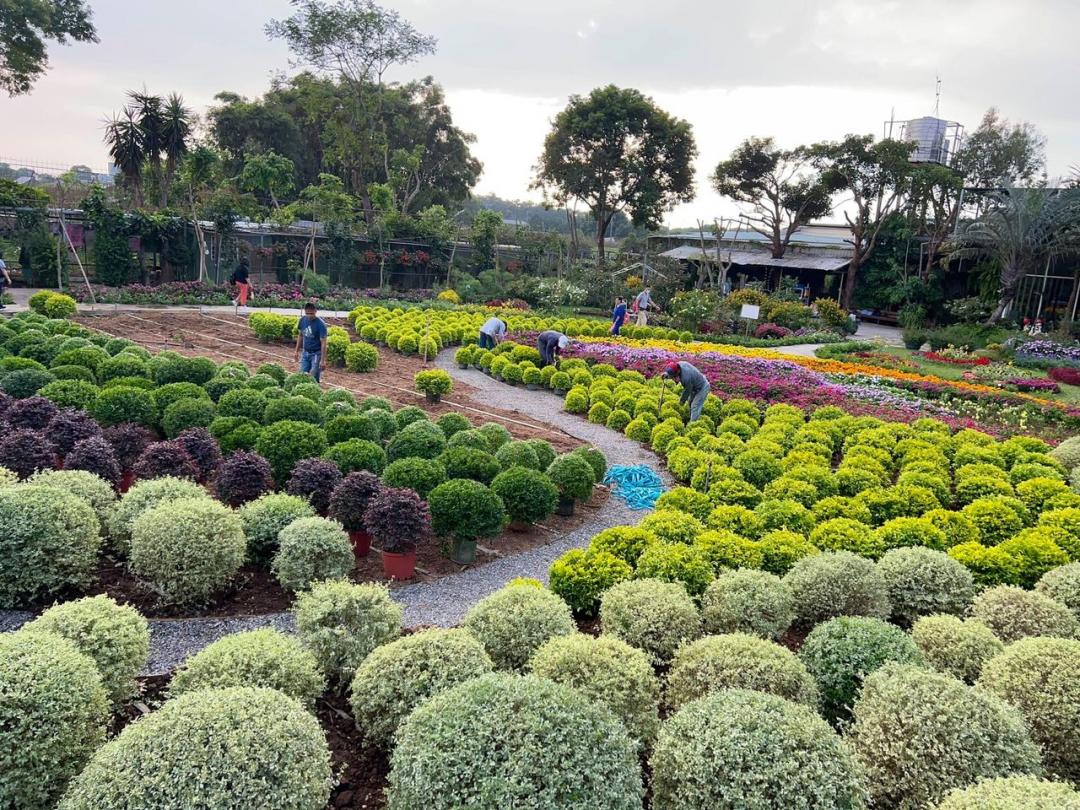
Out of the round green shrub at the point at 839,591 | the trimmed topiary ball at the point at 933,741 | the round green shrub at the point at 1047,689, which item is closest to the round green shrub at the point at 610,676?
the trimmed topiary ball at the point at 933,741

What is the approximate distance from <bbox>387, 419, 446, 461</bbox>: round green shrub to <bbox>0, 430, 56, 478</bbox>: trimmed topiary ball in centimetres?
335

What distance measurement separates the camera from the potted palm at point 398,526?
624 centimetres

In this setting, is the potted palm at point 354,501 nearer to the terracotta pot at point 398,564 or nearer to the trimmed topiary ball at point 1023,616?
the terracotta pot at point 398,564

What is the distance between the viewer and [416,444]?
819cm

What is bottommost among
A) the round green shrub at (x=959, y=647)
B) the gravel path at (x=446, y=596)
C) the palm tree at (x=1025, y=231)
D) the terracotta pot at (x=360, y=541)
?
the gravel path at (x=446, y=596)

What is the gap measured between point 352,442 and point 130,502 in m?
2.32

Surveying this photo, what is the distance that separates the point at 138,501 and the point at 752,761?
5153mm

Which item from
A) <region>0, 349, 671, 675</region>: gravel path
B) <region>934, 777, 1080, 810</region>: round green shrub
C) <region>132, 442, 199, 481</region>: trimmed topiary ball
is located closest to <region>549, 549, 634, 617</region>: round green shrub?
<region>0, 349, 671, 675</region>: gravel path

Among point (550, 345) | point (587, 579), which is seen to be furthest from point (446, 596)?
point (550, 345)

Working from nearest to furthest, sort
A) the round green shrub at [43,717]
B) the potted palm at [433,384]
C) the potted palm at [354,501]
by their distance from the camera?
the round green shrub at [43,717] < the potted palm at [354,501] < the potted palm at [433,384]

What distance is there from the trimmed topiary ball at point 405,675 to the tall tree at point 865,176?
1401 inches

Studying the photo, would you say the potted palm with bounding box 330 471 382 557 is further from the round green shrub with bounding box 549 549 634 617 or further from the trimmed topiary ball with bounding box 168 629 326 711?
the trimmed topiary ball with bounding box 168 629 326 711

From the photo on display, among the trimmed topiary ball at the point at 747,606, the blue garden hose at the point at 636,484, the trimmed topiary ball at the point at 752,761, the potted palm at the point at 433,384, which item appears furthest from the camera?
the potted palm at the point at 433,384

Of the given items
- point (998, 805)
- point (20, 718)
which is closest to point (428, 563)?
point (20, 718)
